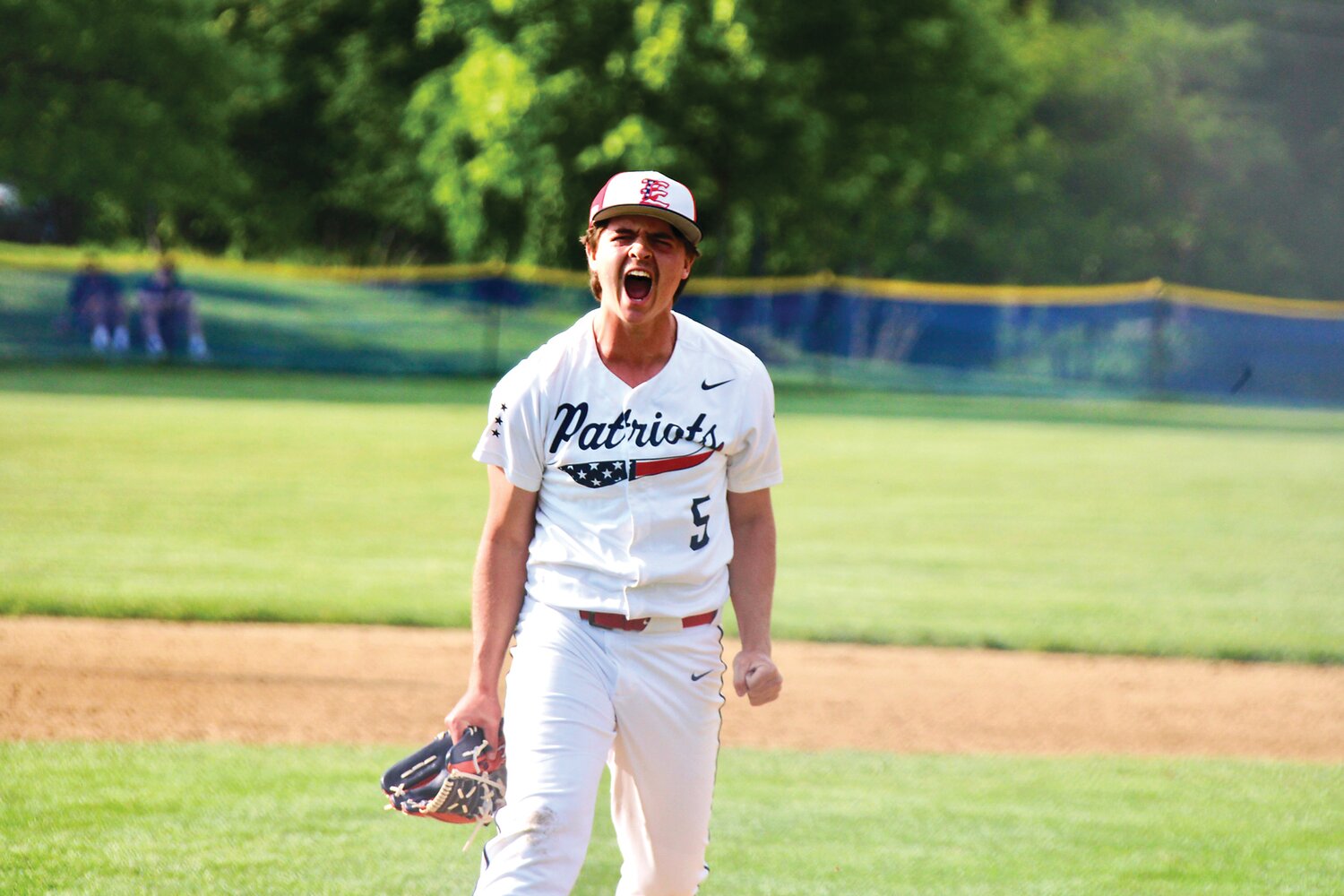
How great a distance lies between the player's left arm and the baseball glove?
615 mm

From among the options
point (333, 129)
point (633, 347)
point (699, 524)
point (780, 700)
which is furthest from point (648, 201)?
point (333, 129)

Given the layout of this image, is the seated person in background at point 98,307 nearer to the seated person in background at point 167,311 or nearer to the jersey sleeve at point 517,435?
the seated person in background at point 167,311

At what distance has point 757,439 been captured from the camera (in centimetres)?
345

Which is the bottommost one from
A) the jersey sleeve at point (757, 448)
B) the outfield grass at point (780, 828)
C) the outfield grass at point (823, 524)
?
the outfield grass at point (823, 524)

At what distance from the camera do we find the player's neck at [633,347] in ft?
11.0

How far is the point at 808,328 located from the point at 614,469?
29893 millimetres

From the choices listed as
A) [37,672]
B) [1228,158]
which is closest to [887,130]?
[1228,158]

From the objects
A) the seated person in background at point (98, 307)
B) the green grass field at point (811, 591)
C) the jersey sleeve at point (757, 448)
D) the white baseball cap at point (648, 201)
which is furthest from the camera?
the seated person in background at point (98, 307)

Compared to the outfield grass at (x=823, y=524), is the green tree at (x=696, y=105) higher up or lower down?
higher up

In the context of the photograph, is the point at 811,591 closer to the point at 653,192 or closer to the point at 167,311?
the point at 653,192

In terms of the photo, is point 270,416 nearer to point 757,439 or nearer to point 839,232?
point 757,439

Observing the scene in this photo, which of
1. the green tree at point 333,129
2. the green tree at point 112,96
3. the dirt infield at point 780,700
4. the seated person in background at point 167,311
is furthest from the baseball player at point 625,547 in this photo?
the green tree at point 333,129

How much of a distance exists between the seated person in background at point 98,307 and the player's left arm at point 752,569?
88.3 feet

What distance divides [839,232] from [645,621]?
136ft
